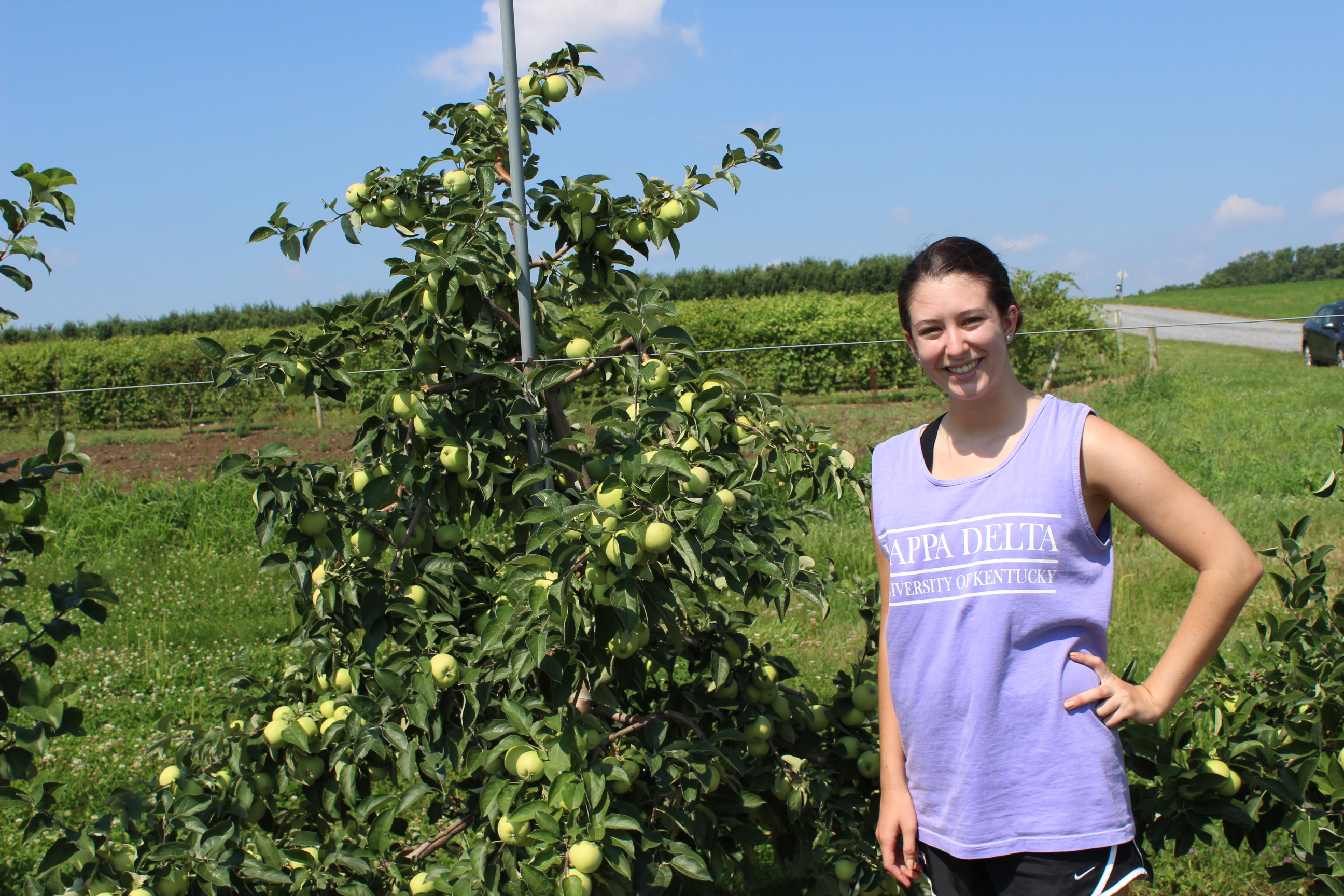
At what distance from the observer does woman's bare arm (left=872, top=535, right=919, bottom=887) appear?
139cm

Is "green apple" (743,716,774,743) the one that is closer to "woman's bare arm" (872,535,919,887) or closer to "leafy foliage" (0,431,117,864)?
"woman's bare arm" (872,535,919,887)

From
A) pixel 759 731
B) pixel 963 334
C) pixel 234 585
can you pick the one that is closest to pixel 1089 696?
pixel 963 334

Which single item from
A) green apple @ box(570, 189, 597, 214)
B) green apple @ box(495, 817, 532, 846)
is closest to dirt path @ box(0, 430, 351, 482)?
green apple @ box(570, 189, 597, 214)

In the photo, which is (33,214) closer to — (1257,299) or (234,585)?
(234,585)

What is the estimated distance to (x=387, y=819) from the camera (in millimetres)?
1549

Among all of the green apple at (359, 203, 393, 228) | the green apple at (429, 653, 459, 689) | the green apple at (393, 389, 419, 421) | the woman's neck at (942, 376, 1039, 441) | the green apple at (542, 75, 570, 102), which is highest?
the green apple at (542, 75, 570, 102)

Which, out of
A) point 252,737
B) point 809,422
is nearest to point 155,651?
point 252,737

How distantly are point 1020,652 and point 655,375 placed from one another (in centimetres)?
72

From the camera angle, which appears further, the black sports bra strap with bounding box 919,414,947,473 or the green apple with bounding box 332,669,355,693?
the green apple with bounding box 332,669,355,693

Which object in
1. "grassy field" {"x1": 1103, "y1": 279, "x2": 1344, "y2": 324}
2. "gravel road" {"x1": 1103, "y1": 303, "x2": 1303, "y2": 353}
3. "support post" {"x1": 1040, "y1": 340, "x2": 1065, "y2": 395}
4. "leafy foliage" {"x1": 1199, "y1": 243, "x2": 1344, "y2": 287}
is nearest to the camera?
"support post" {"x1": 1040, "y1": 340, "x2": 1065, "y2": 395}

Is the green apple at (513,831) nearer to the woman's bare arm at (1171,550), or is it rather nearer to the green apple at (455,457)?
the green apple at (455,457)

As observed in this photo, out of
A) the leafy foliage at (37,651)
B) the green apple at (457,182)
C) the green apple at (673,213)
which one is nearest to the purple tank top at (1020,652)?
the green apple at (673,213)

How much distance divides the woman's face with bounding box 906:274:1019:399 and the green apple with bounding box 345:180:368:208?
1.11 meters

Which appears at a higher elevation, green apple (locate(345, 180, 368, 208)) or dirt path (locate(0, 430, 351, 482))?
green apple (locate(345, 180, 368, 208))
